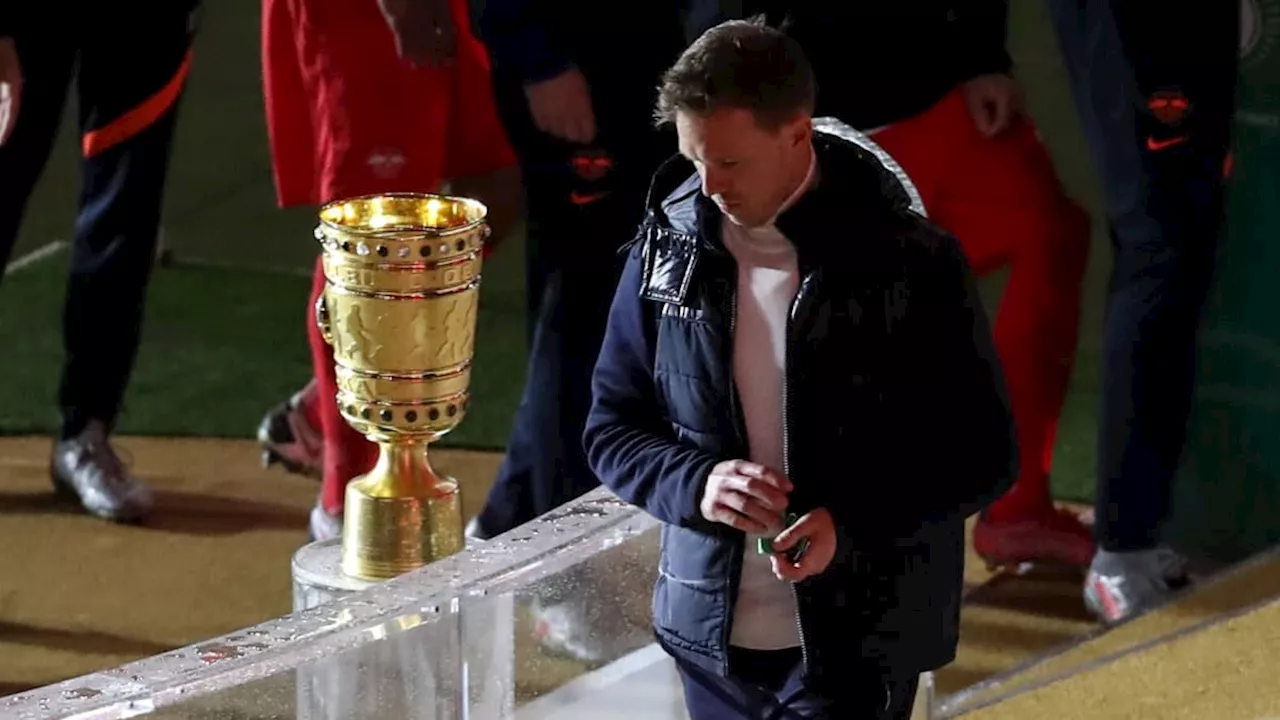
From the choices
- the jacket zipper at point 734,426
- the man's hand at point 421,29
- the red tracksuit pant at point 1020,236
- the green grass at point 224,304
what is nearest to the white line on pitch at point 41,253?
the green grass at point 224,304

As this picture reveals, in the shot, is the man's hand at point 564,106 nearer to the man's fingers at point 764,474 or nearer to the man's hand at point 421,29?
the man's hand at point 421,29

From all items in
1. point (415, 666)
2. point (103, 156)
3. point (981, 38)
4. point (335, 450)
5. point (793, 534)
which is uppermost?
point (981, 38)

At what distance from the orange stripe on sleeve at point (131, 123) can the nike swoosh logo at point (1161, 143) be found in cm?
131

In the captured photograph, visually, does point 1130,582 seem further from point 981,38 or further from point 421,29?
point 421,29

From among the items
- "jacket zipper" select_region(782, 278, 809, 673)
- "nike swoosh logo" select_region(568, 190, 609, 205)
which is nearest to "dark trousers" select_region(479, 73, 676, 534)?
"nike swoosh logo" select_region(568, 190, 609, 205)

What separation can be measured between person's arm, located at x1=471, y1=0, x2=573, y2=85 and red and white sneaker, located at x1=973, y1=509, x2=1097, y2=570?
2.78 feet

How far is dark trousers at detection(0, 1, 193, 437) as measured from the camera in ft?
8.82

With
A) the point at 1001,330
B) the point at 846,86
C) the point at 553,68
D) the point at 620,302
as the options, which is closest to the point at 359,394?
the point at 620,302

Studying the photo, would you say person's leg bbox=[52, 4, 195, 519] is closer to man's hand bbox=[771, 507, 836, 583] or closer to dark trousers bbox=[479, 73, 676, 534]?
dark trousers bbox=[479, 73, 676, 534]

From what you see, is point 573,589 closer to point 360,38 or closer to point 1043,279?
point 360,38

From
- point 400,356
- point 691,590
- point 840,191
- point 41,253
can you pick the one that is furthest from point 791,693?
point 41,253

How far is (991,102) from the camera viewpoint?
254cm

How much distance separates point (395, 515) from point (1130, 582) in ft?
3.80

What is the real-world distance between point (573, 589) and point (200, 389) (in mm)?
1679
